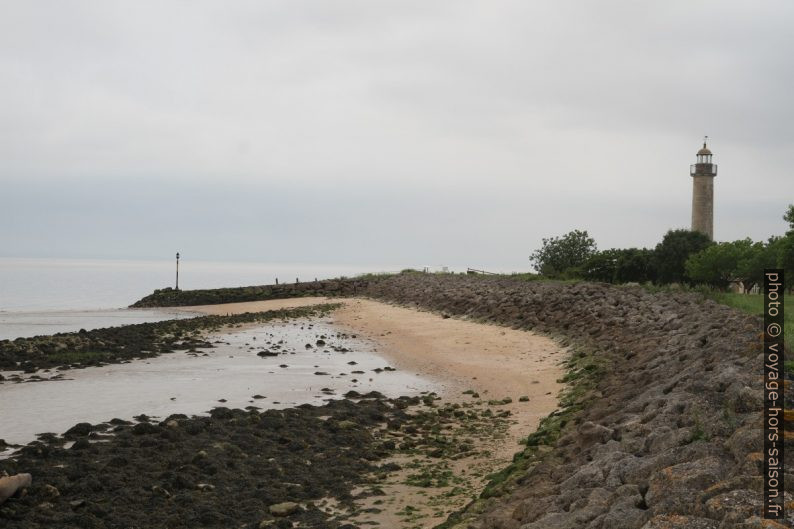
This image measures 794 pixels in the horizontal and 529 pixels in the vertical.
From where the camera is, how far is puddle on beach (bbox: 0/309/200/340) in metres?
32.8

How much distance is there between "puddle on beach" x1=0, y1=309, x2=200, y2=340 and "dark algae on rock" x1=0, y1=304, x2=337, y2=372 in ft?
18.7

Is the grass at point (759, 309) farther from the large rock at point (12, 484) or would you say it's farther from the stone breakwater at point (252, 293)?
the stone breakwater at point (252, 293)

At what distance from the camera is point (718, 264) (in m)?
45.3

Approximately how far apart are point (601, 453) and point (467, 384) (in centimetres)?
893

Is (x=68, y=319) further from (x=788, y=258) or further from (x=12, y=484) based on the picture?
(x=788, y=258)

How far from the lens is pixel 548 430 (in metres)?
10.8

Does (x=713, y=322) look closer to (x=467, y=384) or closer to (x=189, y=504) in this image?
(x=467, y=384)

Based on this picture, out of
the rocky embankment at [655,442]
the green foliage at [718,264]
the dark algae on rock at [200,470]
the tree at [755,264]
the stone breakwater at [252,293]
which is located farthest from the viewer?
the stone breakwater at [252,293]

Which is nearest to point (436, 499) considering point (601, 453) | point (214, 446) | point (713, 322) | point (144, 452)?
point (601, 453)

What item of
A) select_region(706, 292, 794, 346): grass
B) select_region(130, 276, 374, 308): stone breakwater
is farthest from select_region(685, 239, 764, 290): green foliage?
select_region(706, 292, 794, 346): grass

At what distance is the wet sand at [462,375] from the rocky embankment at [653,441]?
0.56 meters

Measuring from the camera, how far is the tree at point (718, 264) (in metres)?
44.9

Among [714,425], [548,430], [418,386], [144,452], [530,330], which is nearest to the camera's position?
[714,425]

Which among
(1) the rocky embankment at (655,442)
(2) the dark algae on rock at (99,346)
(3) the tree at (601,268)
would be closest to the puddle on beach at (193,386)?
(2) the dark algae on rock at (99,346)
